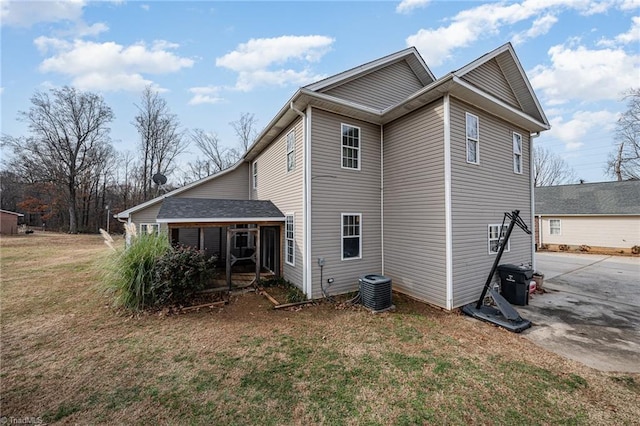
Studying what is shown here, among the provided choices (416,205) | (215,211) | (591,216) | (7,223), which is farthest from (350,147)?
(7,223)

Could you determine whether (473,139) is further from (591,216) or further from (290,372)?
(591,216)

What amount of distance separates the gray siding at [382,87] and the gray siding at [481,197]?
8.41 ft

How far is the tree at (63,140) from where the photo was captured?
1024 inches

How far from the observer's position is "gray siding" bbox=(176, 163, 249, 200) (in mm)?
12820

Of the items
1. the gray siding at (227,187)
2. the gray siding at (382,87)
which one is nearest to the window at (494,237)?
the gray siding at (382,87)

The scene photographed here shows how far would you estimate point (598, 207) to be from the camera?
54.5 ft

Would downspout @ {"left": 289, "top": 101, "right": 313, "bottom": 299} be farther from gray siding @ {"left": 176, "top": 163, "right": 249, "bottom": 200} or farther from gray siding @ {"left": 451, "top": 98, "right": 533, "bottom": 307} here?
gray siding @ {"left": 176, "top": 163, "right": 249, "bottom": 200}

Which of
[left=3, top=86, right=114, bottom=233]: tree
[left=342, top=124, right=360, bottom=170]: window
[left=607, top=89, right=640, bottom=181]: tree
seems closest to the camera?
[left=342, top=124, right=360, bottom=170]: window

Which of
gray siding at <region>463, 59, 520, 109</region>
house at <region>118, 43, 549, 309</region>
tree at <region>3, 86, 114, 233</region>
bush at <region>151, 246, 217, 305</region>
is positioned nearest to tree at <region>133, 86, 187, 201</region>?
tree at <region>3, 86, 114, 233</region>

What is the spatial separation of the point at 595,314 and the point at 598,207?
16186 mm

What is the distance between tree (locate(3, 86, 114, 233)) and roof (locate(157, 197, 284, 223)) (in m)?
28.8

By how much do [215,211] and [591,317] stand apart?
34.9 feet

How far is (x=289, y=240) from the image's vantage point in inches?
330

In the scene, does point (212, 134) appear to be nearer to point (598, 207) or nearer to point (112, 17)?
point (112, 17)
